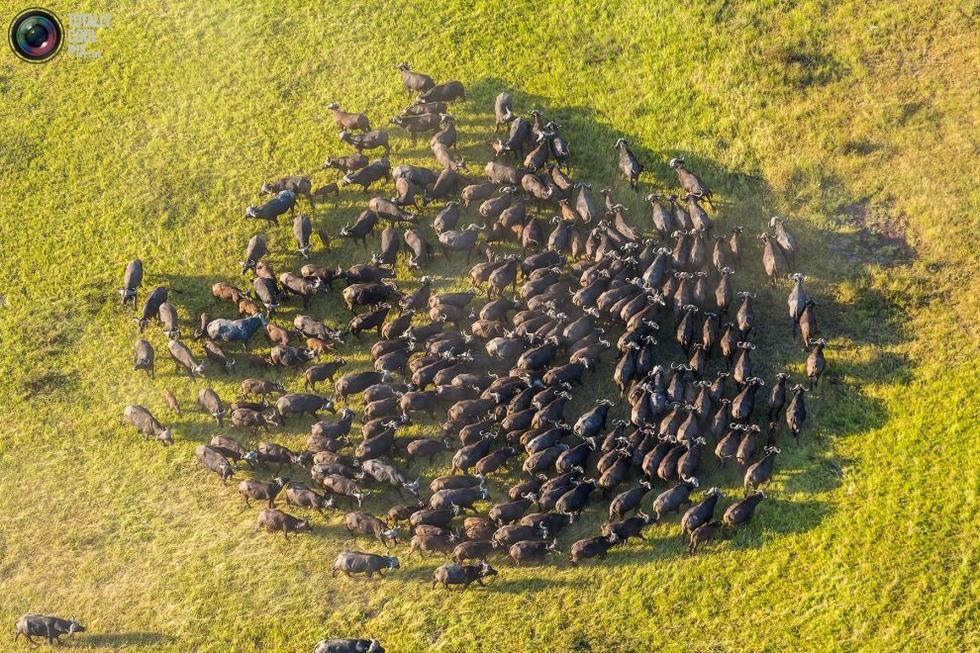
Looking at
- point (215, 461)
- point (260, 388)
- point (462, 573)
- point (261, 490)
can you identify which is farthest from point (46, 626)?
point (462, 573)

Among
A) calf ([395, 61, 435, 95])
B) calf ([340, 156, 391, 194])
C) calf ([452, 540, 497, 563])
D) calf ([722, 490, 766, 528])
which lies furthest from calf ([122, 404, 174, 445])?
calf ([722, 490, 766, 528])

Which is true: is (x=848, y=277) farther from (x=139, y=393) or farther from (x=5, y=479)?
(x=5, y=479)

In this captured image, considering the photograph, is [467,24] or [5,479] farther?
[467,24]

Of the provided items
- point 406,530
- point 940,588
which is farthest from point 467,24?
point 940,588

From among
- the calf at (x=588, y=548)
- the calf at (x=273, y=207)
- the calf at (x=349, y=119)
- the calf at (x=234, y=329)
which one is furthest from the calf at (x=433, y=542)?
the calf at (x=349, y=119)

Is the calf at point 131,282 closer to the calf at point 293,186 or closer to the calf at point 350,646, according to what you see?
the calf at point 293,186
